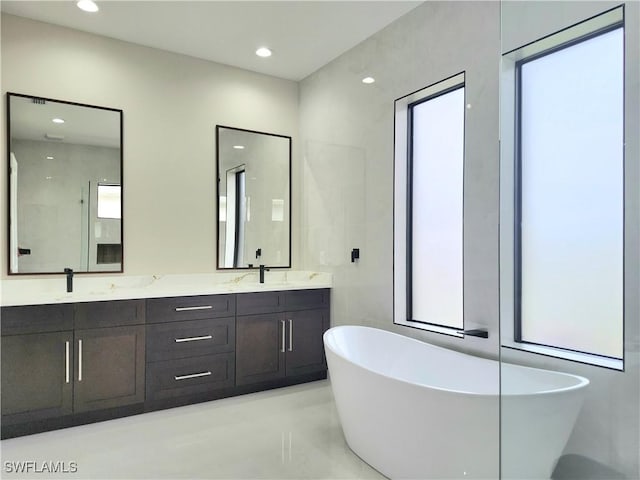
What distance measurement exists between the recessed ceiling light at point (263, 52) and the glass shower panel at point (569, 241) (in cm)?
234

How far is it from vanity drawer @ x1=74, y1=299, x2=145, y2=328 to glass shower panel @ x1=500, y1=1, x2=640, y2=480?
2490mm

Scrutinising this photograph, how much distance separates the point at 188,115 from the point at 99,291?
5.63 ft

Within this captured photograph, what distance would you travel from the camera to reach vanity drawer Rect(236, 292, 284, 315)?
3.52 metres

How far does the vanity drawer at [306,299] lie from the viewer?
3.77 metres

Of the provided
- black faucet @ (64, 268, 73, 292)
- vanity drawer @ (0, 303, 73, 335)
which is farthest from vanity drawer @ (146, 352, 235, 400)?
black faucet @ (64, 268, 73, 292)

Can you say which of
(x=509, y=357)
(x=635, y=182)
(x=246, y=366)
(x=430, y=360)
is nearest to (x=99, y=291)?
(x=246, y=366)

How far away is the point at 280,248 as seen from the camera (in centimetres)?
426

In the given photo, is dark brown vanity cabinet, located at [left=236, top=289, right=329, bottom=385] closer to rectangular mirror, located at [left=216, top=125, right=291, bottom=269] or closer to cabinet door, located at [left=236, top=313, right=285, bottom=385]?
cabinet door, located at [left=236, top=313, right=285, bottom=385]

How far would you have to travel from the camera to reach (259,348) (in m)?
→ 3.59

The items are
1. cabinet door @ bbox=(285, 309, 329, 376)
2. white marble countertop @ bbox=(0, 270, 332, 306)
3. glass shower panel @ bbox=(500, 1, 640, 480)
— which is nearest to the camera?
glass shower panel @ bbox=(500, 1, 640, 480)

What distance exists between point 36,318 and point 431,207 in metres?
2.84

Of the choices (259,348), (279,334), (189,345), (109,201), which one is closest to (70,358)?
(189,345)

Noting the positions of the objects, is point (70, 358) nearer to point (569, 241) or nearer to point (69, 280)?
point (69, 280)

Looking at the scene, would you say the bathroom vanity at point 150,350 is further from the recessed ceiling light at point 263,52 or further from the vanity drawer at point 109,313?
the recessed ceiling light at point 263,52
